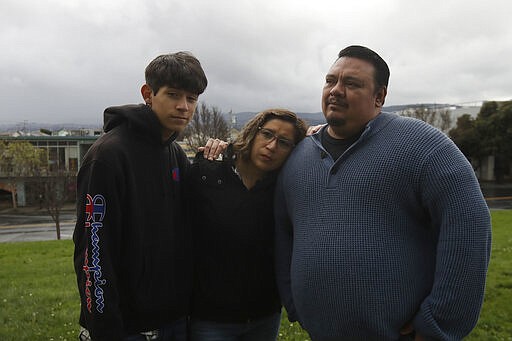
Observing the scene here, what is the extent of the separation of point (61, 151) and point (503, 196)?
3667 centimetres

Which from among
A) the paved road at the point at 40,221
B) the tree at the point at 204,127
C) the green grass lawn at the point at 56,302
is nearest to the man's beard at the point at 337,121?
the green grass lawn at the point at 56,302

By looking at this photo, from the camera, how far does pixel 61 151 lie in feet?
137

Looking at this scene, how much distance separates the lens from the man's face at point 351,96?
2602 mm

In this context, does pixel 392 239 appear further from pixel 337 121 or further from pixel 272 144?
pixel 272 144

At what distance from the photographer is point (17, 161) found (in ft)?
115

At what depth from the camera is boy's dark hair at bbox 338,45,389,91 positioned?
2.63m

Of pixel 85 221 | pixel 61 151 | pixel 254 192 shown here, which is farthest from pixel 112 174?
pixel 61 151

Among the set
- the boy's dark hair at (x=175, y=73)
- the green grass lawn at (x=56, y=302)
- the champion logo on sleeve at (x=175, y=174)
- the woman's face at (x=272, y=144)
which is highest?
the boy's dark hair at (x=175, y=73)

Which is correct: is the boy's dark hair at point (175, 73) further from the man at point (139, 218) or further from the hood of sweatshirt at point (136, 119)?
the hood of sweatshirt at point (136, 119)

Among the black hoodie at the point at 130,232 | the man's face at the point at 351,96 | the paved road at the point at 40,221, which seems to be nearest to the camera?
the black hoodie at the point at 130,232

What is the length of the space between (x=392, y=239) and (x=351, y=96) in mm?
834

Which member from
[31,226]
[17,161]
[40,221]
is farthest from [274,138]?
[17,161]

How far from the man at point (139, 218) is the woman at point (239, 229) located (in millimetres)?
138

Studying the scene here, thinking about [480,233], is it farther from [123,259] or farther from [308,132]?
[123,259]
